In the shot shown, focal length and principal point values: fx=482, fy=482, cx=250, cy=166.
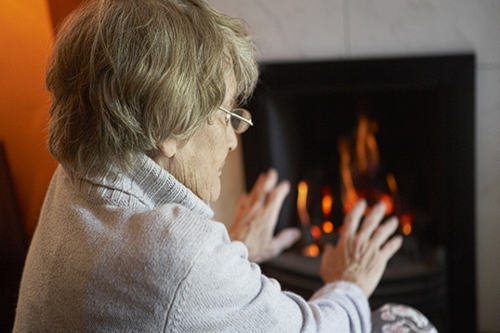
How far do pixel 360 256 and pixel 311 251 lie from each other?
76 centimetres

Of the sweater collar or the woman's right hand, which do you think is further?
the woman's right hand

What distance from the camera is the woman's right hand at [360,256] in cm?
104

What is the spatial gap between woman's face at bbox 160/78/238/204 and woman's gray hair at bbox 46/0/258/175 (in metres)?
0.03

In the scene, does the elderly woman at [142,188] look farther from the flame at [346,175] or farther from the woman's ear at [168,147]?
the flame at [346,175]

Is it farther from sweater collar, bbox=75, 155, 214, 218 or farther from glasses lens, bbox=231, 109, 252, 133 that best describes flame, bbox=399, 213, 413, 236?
sweater collar, bbox=75, 155, 214, 218

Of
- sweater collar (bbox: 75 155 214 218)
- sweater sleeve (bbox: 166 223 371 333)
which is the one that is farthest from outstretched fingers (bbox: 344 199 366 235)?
sweater collar (bbox: 75 155 214 218)

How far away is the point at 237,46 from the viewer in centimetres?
81

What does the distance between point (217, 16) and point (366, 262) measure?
2.03 feet

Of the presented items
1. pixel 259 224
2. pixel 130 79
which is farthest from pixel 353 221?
pixel 130 79

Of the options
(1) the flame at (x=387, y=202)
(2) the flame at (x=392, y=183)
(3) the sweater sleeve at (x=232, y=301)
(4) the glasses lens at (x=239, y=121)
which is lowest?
(3) the sweater sleeve at (x=232, y=301)

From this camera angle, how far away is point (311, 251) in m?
1.83

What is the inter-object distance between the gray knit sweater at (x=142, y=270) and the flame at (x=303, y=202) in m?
1.07

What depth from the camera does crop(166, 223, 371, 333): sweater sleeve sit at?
633 mm

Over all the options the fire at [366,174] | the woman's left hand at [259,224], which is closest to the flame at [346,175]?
the fire at [366,174]
